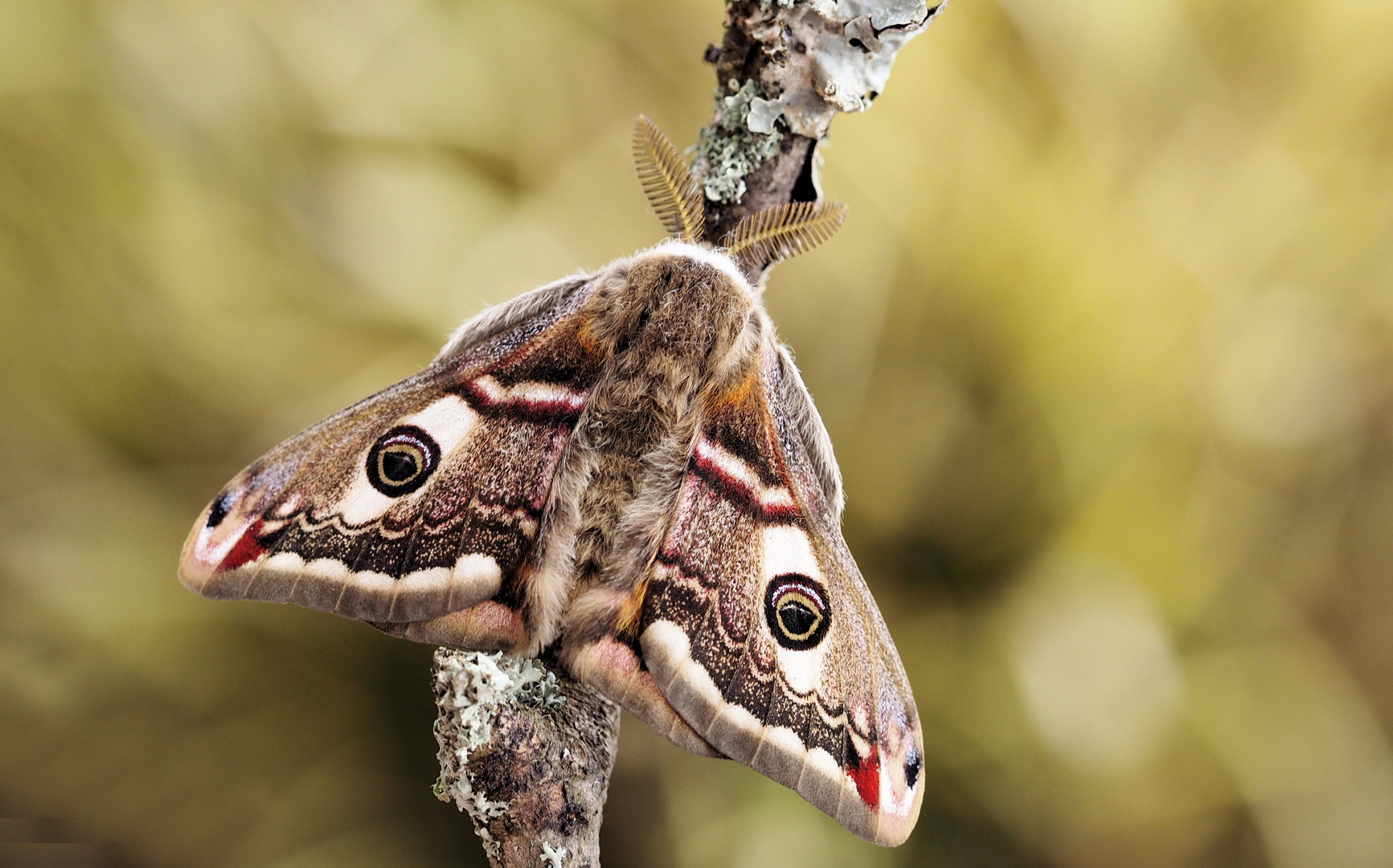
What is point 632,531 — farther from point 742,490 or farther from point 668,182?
point 668,182

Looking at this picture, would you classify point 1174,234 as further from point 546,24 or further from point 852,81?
point 546,24

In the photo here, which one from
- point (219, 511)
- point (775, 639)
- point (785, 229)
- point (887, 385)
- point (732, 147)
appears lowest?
point (775, 639)

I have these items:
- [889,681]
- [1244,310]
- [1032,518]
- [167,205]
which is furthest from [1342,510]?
[167,205]

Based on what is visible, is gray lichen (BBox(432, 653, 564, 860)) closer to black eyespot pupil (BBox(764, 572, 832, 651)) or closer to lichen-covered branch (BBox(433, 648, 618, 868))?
lichen-covered branch (BBox(433, 648, 618, 868))

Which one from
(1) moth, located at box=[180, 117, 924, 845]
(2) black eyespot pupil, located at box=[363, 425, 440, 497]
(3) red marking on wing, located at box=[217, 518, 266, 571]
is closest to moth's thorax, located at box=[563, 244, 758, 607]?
(1) moth, located at box=[180, 117, 924, 845]

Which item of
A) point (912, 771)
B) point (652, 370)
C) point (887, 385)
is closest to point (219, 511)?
point (652, 370)

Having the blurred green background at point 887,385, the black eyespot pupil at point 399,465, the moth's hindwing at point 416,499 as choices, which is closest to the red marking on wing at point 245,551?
the moth's hindwing at point 416,499

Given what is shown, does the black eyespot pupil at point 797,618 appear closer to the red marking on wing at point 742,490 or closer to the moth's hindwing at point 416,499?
the red marking on wing at point 742,490
